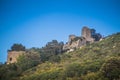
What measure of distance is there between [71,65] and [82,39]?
30.6 m

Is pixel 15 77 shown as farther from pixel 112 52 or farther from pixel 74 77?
pixel 112 52

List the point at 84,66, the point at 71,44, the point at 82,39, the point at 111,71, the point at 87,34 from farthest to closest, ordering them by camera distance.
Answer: the point at 87,34
the point at 71,44
the point at 82,39
the point at 84,66
the point at 111,71

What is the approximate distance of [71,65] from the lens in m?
48.4

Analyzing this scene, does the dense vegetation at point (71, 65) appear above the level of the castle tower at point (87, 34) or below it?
below

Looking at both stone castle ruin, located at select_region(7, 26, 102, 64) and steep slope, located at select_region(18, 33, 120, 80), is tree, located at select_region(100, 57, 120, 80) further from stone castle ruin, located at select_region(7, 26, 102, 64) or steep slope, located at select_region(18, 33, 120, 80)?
stone castle ruin, located at select_region(7, 26, 102, 64)

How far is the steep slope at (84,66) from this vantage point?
43225mm

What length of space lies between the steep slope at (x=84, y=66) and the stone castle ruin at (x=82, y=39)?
709 cm

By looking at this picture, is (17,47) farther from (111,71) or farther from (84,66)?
(111,71)

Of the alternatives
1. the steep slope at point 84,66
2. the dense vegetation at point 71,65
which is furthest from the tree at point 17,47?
the steep slope at point 84,66

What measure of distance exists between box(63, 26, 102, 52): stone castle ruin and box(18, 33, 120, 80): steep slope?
709 centimetres

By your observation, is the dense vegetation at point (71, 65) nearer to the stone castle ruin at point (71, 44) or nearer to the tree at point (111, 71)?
the tree at point (111, 71)

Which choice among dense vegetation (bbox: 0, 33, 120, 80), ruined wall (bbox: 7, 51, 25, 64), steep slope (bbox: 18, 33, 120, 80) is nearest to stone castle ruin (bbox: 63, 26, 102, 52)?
dense vegetation (bbox: 0, 33, 120, 80)

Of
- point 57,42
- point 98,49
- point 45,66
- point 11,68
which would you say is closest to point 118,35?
point 98,49

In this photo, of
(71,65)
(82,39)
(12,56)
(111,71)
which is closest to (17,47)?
(12,56)
